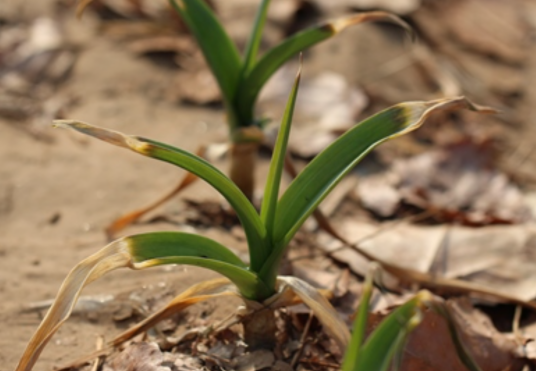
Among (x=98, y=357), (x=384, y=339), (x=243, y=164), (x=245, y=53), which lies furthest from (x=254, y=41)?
(x=384, y=339)

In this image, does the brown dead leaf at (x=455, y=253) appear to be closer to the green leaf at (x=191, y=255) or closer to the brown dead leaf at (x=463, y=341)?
the brown dead leaf at (x=463, y=341)

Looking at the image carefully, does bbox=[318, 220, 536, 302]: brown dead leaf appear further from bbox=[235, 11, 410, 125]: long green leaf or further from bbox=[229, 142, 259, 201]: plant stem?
bbox=[235, 11, 410, 125]: long green leaf

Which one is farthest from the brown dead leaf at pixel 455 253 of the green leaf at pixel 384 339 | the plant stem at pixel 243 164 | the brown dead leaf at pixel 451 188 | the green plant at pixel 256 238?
the green leaf at pixel 384 339

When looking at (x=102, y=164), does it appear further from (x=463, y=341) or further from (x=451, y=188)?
(x=463, y=341)

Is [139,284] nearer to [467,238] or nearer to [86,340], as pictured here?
[86,340]

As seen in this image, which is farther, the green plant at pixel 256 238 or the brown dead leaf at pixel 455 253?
the brown dead leaf at pixel 455 253
